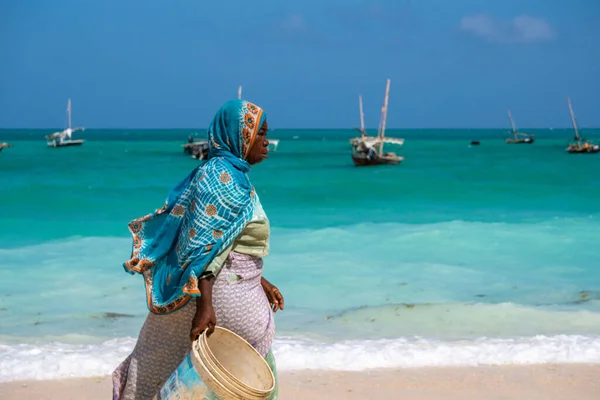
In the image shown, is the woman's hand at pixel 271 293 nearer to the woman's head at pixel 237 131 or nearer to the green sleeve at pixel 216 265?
the green sleeve at pixel 216 265

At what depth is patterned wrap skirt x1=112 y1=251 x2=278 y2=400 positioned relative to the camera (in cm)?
230

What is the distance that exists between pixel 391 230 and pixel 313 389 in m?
8.08

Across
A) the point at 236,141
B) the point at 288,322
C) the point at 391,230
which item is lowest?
the point at 391,230

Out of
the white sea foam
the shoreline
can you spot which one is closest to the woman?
the shoreline

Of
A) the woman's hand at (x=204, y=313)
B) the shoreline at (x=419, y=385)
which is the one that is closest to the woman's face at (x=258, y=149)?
the woman's hand at (x=204, y=313)

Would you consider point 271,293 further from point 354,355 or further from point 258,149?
point 354,355

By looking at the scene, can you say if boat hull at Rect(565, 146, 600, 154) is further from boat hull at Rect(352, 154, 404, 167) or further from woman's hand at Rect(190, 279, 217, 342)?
woman's hand at Rect(190, 279, 217, 342)

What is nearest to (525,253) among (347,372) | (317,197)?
(347,372)

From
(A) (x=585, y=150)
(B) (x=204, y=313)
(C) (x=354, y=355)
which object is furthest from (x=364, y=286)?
(A) (x=585, y=150)

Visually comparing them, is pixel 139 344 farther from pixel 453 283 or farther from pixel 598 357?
pixel 453 283

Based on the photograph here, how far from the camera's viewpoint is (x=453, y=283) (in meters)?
7.33

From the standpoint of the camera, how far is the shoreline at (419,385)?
3643mm

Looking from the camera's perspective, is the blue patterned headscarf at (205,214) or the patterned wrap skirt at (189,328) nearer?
the blue patterned headscarf at (205,214)

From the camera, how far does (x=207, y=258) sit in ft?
7.18
